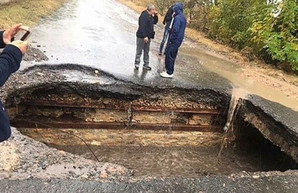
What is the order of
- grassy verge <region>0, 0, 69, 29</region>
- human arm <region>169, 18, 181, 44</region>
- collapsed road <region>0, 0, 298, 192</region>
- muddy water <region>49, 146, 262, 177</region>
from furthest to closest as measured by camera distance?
grassy verge <region>0, 0, 69, 29</region> → human arm <region>169, 18, 181, 44</region> → muddy water <region>49, 146, 262, 177</region> → collapsed road <region>0, 0, 298, 192</region>

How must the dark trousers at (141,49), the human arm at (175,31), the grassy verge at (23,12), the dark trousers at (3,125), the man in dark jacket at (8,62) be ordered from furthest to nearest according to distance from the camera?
the grassy verge at (23,12), the dark trousers at (141,49), the human arm at (175,31), the dark trousers at (3,125), the man in dark jacket at (8,62)

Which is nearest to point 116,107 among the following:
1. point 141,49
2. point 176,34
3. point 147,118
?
point 147,118

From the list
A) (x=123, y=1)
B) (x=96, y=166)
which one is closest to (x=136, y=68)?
(x=96, y=166)

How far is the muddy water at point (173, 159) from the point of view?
26.0 ft

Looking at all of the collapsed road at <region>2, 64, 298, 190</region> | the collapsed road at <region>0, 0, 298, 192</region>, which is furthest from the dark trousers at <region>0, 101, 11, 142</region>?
the collapsed road at <region>2, 64, 298, 190</region>

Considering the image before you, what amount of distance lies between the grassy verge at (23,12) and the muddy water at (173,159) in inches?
229

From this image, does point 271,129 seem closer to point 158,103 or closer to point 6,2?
point 158,103

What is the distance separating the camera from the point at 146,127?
853 cm

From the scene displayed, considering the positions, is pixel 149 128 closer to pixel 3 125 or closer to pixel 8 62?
pixel 3 125

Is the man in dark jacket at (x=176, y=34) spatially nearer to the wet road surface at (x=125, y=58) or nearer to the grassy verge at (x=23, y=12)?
the wet road surface at (x=125, y=58)

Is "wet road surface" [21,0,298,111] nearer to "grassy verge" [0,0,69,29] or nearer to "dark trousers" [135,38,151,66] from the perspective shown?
"dark trousers" [135,38,151,66]

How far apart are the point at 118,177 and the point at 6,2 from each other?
43.6 feet

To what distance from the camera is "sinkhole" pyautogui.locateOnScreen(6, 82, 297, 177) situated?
7773 mm

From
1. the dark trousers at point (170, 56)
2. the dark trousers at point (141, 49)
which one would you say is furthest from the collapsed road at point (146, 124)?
the dark trousers at point (141, 49)
